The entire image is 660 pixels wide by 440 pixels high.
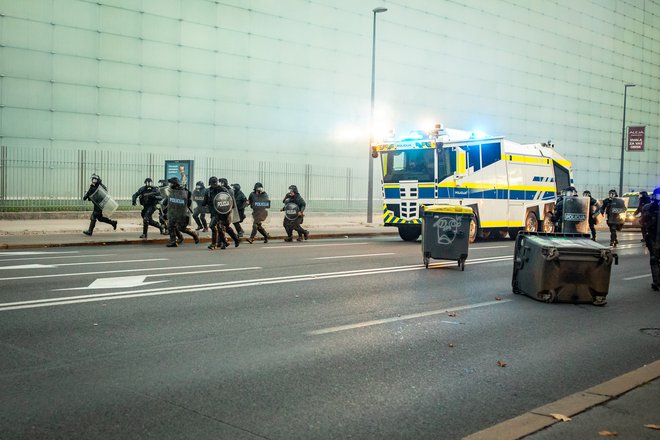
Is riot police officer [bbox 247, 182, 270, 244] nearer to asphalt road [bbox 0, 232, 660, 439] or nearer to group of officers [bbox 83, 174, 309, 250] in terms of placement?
group of officers [bbox 83, 174, 309, 250]

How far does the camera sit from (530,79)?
171 feet

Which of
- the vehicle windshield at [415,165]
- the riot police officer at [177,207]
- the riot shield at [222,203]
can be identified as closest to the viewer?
the riot shield at [222,203]

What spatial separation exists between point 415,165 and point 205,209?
273 inches

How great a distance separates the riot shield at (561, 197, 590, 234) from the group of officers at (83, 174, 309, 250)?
297 inches

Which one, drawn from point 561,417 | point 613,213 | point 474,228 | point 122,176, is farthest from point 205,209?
point 561,417

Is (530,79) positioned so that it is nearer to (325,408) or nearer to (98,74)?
(98,74)

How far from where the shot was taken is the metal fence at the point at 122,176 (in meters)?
26.1

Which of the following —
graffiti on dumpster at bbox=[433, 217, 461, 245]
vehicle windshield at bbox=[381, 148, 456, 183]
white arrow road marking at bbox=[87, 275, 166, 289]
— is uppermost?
vehicle windshield at bbox=[381, 148, 456, 183]

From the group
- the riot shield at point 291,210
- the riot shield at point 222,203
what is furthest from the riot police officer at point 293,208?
the riot shield at point 222,203

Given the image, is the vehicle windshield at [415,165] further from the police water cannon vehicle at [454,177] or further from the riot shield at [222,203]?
the riot shield at [222,203]

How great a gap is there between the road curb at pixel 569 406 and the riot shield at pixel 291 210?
15904 mm

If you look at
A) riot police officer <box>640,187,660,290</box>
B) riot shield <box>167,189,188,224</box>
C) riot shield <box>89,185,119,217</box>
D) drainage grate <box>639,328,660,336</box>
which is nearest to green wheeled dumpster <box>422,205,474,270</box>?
riot police officer <box>640,187,660,290</box>

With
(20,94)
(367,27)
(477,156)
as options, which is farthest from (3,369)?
(367,27)

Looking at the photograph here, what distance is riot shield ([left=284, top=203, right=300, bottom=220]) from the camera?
855 inches
